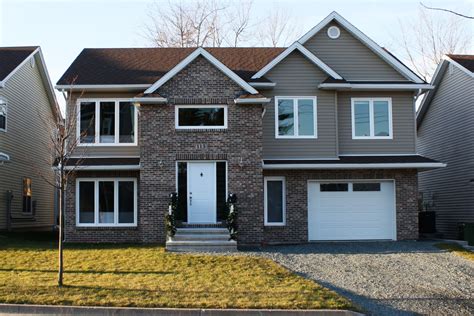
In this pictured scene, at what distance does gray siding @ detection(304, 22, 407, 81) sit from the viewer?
72.0 ft

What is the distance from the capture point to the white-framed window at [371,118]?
21.6 meters

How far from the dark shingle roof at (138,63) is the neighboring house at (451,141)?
24.2 feet

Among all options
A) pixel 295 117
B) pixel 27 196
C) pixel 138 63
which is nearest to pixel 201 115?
pixel 295 117

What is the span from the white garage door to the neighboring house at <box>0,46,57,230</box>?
1050 cm

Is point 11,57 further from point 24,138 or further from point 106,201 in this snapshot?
point 106,201

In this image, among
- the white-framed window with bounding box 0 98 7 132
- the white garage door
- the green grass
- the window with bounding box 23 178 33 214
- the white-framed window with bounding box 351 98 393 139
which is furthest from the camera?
the window with bounding box 23 178 33 214

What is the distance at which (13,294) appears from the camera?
1154 cm

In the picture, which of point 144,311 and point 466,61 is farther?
point 466,61

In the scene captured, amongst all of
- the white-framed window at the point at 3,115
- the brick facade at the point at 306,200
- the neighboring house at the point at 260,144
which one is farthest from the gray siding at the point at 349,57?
the white-framed window at the point at 3,115

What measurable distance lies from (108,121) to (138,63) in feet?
10.1

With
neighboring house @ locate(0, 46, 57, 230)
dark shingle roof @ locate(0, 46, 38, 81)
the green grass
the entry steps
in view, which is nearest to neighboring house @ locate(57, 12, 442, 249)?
the entry steps

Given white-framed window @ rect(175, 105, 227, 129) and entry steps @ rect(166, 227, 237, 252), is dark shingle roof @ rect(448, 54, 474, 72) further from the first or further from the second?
entry steps @ rect(166, 227, 237, 252)

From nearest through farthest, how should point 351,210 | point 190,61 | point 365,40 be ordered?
point 190,61
point 351,210
point 365,40

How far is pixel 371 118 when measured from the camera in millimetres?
21703
